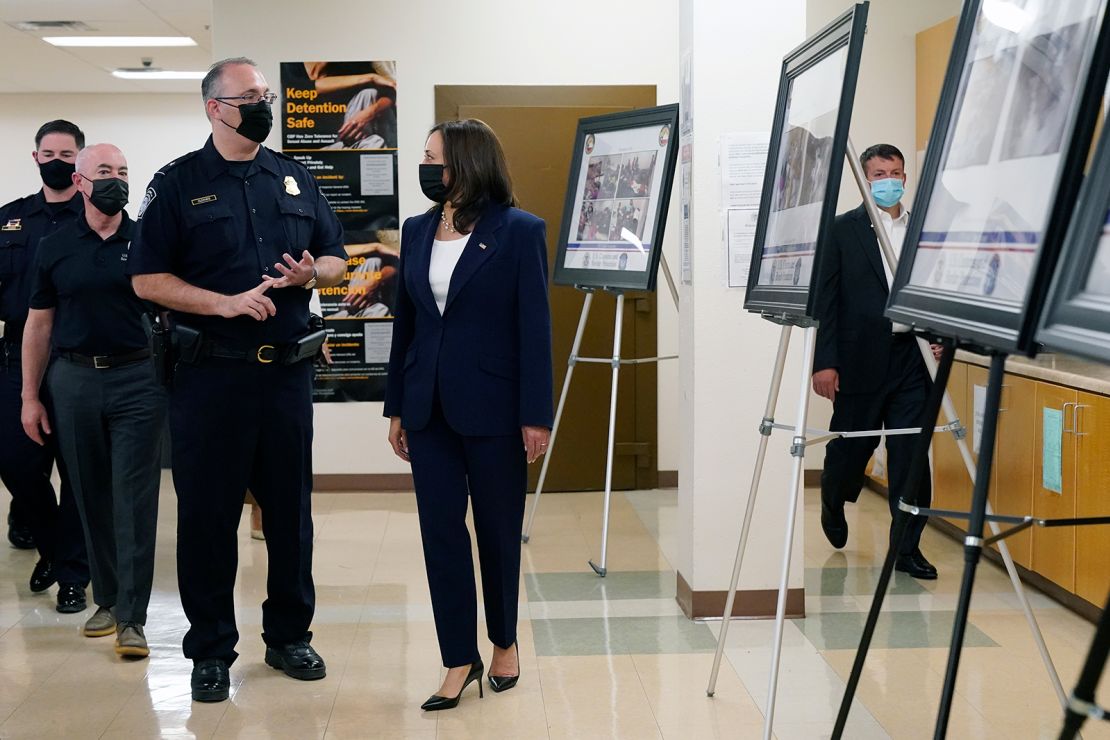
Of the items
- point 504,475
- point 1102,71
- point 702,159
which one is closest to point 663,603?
point 504,475

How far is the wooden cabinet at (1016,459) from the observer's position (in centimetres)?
460

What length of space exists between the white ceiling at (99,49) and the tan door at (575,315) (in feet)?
9.09

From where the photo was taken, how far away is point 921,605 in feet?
14.5

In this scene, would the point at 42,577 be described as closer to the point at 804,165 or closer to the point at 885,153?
the point at 804,165

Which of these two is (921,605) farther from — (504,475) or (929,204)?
(929,204)

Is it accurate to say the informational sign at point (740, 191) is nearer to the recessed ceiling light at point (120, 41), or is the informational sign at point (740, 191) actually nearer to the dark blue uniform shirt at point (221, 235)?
the dark blue uniform shirt at point (221, 235)

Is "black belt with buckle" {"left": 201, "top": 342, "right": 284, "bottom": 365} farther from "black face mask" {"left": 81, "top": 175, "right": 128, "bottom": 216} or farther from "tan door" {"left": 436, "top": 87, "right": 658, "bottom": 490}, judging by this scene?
"tan door" {"left": 436, "top": 87, "right": 658, "bottom": 490}

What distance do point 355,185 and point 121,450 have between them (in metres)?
2.97

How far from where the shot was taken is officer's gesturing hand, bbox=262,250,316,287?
3.34m

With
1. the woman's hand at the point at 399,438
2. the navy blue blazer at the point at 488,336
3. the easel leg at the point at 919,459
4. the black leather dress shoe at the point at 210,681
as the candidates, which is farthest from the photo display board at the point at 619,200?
the easel leg at the point at 919,459

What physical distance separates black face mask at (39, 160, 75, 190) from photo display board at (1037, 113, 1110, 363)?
3.93 metres

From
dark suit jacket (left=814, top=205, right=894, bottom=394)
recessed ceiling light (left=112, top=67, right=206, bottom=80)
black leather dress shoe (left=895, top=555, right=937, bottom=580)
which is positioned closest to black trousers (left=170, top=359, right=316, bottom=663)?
dark suit jacket (left=814, top=205, right=894, bottom=394)

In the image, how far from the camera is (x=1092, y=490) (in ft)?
13.6

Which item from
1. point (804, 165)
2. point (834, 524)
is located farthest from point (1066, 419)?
point (804, 165)
